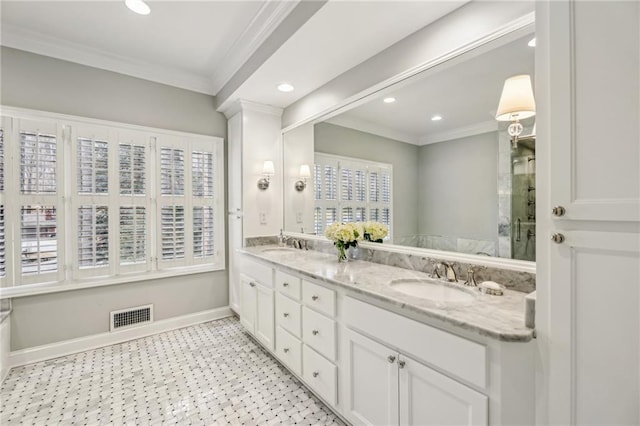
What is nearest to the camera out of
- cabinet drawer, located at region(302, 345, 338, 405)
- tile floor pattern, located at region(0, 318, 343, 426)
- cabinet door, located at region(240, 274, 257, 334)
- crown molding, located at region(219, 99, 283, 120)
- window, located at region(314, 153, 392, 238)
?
cabinet drawer, located at region(302, 345, 338, 405)

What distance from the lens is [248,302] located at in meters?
2.84

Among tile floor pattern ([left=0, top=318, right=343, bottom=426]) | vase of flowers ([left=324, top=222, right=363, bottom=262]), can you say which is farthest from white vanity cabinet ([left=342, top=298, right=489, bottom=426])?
vase of flowers ([left=324, top=222, right=363, bottom=262])

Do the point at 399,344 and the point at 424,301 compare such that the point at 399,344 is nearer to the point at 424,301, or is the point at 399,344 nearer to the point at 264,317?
the point at 424,301

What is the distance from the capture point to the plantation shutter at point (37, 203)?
2479 millimetres

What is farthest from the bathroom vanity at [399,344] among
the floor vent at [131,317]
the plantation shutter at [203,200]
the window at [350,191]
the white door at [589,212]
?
the floor vent at [131,317]

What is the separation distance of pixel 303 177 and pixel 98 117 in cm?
207

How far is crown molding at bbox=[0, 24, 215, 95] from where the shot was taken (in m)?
2.45

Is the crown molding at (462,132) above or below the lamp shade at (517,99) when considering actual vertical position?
below

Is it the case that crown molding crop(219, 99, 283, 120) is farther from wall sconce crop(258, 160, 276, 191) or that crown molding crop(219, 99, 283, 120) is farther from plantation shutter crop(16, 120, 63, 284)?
plantation shutter crop(16, 120, 63, 284)

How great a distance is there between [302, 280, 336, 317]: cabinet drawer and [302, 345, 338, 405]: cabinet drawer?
0.31 metres

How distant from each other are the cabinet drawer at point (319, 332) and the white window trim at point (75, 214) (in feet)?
6.24

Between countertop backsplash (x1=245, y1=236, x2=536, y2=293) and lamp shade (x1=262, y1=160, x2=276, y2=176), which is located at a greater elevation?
lamp shade (x1=262, y1=160, x2=276, y2=176)

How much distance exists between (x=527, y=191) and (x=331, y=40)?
1558 mm

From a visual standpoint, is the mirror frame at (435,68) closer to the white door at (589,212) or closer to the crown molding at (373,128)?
the crown molding at (373,128)
